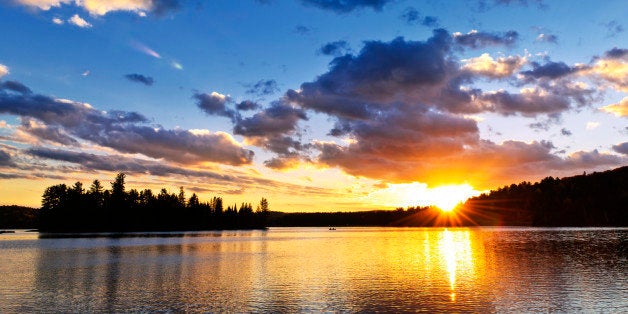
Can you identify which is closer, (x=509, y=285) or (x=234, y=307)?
(x=234, y=307)

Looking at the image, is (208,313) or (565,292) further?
(565,292)

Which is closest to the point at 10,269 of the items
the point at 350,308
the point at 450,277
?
the point at 350,308

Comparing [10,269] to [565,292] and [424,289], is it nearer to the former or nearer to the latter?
[424,289]

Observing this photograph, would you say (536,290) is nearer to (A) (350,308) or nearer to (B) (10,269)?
(A) (350,308)

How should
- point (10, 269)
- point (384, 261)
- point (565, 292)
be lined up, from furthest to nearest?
point (384, 261) → point (10, 269) → point (565, 292)

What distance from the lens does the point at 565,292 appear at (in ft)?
141

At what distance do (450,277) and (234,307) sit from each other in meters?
28.8

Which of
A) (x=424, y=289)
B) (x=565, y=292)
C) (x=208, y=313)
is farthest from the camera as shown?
(x=424, y=289)

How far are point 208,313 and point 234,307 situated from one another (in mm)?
2791

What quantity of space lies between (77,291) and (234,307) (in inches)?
706

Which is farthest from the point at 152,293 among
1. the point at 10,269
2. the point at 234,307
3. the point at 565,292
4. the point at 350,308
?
the point at 565,292

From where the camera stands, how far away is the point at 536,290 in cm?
4478

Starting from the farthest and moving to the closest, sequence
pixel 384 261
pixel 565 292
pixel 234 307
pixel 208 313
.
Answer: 1. pixel 384 261
2. pixel 565 292
3. pixel 234 307
4. pixel 208 313

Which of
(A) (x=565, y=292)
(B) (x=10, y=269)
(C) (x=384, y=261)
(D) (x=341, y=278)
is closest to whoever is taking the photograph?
(A) (x=565, y=292)
